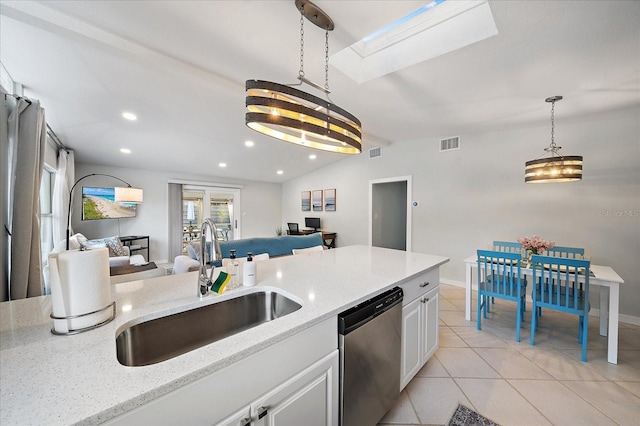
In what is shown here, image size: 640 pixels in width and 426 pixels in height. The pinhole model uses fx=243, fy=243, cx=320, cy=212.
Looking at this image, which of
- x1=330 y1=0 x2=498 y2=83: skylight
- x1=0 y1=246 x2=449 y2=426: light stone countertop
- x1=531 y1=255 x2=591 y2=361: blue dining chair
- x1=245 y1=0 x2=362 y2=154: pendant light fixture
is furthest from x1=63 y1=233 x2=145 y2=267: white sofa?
x1=531 y1=255 x2=591 y2=361: blue dining chair

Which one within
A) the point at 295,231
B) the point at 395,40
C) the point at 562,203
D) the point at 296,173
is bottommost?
the point at 295,231

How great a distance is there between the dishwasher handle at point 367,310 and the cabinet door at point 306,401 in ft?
0.44

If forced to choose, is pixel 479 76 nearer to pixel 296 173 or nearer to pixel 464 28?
pixel 464 28

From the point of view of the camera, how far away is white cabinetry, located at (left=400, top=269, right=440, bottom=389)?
1680 millimetres

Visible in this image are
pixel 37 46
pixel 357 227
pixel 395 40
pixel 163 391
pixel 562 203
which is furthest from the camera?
pixel 357 227

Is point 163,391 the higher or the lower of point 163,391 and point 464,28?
the lower

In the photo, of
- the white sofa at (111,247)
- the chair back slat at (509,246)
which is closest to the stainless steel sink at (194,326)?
the white sofa at (111,247)

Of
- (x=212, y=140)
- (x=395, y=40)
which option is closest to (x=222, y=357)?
(x=395, y=40)

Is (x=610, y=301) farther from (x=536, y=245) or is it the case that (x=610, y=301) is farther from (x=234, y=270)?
(x=234, y=270)

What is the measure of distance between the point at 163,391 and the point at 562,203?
15.5ft

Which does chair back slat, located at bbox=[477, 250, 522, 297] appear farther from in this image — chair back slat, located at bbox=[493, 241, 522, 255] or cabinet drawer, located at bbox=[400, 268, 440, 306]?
cabinet drawer, located at bbox=[400, 268, 440, 306]

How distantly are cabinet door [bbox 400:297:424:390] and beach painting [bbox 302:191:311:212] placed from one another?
17.9 feet

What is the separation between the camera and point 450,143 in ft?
14.3

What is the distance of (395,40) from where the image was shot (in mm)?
2256
